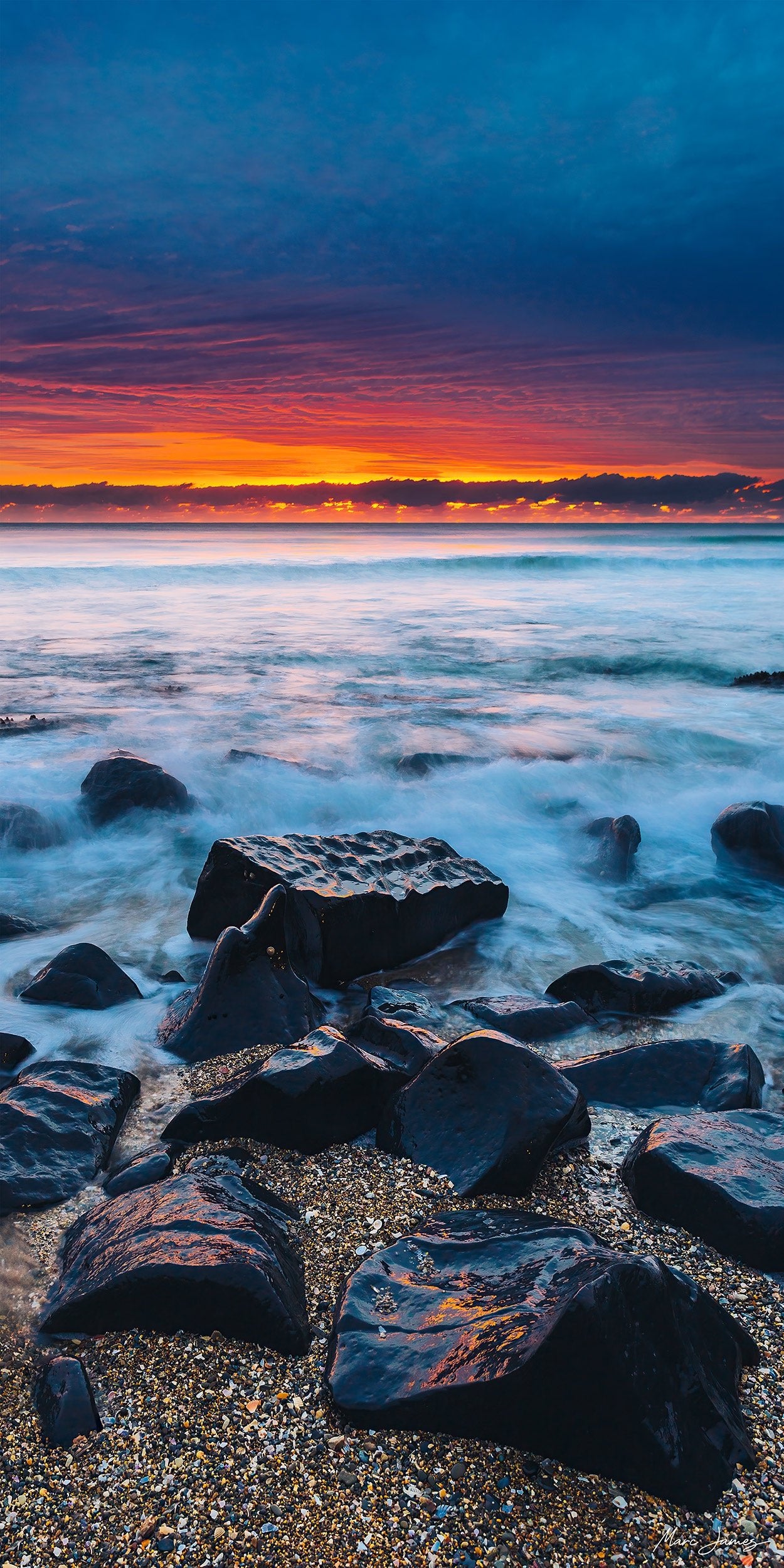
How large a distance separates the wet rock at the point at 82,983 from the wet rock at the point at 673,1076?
2305 mm

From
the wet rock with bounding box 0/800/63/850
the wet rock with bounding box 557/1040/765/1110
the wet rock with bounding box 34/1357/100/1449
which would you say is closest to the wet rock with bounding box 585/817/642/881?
the wet rock with bounding box 557/1040/765/1110

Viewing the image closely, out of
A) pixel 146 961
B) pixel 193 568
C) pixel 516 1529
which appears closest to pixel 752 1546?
pixel 516 1529

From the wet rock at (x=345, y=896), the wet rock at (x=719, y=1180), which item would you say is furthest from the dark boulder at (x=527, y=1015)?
the wet rock at (x=719, y=1180)

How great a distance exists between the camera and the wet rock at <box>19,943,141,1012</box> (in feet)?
14.6

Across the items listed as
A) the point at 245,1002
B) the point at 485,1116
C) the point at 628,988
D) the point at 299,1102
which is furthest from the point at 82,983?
the point at 628,988

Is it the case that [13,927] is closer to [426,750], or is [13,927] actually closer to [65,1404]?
[65,1404]

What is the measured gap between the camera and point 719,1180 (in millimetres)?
2680

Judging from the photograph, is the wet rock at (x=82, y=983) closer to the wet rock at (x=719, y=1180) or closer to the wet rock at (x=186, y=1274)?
the wet rock at (x=186, y=1274)

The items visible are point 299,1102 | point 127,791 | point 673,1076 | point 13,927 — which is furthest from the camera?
point 127,791

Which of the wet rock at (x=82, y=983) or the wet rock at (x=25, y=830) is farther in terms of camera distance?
the wet rock at (x=25, y=830)

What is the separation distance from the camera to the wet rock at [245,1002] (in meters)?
3.95

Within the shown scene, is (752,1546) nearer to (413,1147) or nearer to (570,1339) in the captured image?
(570,1339)

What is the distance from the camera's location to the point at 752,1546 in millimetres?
1793

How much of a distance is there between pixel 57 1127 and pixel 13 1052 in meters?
0.96
